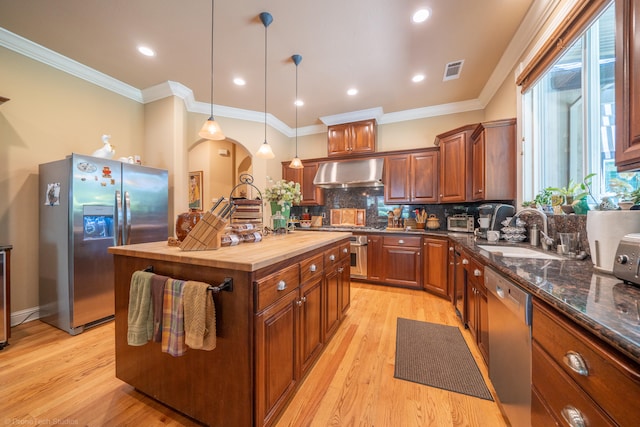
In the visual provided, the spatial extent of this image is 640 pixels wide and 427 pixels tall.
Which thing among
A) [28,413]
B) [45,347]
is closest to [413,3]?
[28,413]

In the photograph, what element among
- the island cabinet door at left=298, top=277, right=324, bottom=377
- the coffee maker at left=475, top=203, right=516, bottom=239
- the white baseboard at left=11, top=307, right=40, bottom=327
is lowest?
the white baseboard at left=11, top=307, right=40, bottom=327

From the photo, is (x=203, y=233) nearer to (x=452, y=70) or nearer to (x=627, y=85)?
(x=627, y=85)

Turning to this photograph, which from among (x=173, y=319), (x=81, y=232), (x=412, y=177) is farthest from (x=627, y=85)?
(x=81, y=232)

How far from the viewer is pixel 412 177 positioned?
3.76 metres

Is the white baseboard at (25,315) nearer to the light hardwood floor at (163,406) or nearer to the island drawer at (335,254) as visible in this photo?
the light hardwood floor at (163,406)

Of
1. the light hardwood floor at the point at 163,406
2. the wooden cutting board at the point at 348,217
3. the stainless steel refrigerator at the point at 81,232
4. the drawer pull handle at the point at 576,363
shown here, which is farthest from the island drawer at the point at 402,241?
the stainless steel refrigerator at the point at 81,232

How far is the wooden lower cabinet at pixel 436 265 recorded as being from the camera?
307 cm

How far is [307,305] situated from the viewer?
1.57 meters

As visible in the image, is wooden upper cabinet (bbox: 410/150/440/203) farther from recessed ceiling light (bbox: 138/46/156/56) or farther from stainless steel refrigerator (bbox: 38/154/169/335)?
stainless steel refrigerator (bbox: 38/154/169/335)

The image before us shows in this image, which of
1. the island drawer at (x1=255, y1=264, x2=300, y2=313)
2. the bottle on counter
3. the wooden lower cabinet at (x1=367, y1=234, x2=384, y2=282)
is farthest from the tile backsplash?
the island drawer at (x1=255, y1=264, x2=300, y2=313)

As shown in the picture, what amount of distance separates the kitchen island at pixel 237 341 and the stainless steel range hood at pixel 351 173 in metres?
2.50

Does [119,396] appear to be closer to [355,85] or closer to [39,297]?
[39,297]

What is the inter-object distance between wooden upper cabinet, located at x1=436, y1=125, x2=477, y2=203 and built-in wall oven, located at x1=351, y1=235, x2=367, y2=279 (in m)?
1.39

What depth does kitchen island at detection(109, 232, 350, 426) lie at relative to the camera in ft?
3.54
